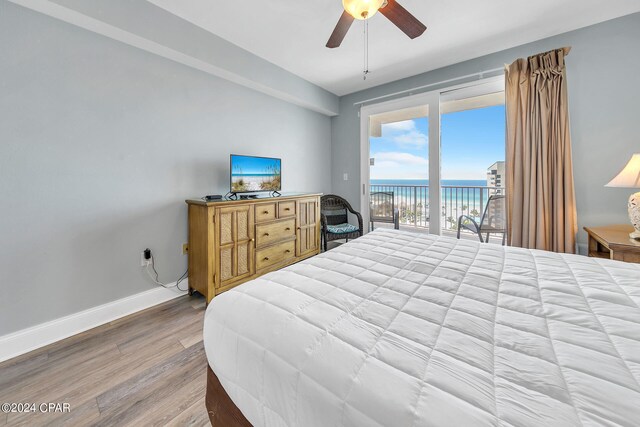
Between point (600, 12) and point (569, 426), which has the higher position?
point (600, 12)

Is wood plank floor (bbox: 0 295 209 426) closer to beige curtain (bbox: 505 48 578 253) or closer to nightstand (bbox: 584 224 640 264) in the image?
nightstand (bbox: 584 224 640 264)

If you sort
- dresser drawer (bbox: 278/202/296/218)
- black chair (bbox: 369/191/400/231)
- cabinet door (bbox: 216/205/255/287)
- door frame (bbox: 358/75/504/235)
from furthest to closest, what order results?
black chair (bbox: 369/191/400/231) < door frame (bbox: 358/75/504/235) < dresser drawer (bbox: 278/202/296/218) < cabinet door (bbox: 216/205/255/287)

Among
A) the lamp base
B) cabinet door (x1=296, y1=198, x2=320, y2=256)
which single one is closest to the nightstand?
the lamp base

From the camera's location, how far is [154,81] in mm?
2338

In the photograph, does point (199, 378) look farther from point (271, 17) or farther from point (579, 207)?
point (579, 207)

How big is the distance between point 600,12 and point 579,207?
178cm

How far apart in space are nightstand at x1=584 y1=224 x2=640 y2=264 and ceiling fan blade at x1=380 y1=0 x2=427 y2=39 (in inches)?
82.8

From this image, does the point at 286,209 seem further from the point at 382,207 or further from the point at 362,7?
the point at 362,7

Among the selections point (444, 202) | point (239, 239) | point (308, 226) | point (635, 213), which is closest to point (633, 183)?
point (635, 213)

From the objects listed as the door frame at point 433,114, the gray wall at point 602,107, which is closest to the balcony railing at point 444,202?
the door frame at point 433,114

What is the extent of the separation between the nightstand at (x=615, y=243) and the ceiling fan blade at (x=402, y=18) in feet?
6.90

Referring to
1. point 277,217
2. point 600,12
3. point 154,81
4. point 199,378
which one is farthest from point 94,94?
point 600,12

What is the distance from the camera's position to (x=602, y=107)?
241 centimetres

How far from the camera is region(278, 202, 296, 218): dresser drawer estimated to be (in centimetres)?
301
